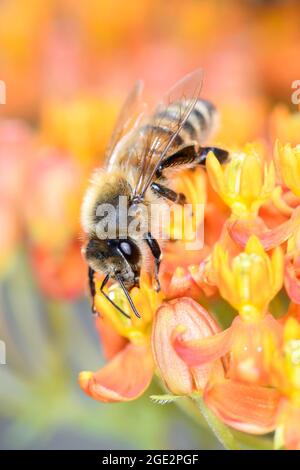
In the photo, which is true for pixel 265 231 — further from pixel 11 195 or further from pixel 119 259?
pixel 11 195

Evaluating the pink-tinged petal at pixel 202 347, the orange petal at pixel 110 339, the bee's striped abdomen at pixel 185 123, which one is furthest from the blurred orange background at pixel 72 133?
the pink-tinged petal at pixel 202 347

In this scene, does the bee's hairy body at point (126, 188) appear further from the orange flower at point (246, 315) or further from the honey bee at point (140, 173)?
the orange flower at point (246, 315)

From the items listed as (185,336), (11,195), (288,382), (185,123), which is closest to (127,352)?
(185,336)

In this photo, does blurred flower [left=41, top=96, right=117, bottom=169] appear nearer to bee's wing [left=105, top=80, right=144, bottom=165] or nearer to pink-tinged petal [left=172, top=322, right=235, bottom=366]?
bee's wing [left=105, top=80, right=144, bottom=165]

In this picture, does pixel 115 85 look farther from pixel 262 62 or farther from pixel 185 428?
pixel 185 428

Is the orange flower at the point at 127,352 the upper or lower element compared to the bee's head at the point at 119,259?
lower

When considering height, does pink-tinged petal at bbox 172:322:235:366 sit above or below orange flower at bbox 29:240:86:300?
below

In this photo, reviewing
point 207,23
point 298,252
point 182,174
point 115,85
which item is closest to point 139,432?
point 182,174

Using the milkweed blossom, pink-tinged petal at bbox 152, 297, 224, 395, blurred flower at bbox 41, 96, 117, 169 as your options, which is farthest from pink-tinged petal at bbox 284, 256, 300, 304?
blurred flower at bbox 41, 96, 117, 169
